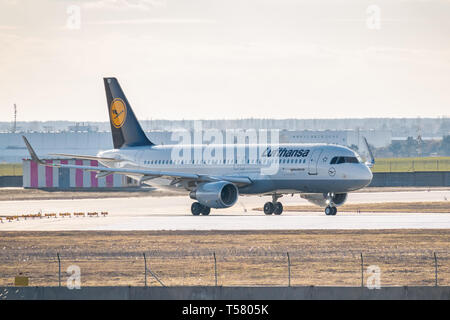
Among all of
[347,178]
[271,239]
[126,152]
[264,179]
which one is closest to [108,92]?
[126,152]

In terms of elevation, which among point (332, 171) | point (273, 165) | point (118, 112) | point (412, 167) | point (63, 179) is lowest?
point (332, 171)

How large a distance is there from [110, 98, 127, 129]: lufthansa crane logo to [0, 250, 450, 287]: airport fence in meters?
30.4

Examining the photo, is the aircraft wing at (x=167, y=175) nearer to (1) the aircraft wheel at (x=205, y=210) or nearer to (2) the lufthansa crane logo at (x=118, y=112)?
(1) the aircraft wheel at (x=205, y=210)

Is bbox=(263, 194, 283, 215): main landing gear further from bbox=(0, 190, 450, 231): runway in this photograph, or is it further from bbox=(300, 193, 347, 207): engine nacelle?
bbox=(300, 193, 347, 207): engine nacelle

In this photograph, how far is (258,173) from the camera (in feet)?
198

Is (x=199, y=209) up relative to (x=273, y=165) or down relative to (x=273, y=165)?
down

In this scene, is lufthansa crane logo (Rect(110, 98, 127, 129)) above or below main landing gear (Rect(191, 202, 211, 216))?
above

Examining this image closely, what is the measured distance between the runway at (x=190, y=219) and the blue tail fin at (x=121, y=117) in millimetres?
5465

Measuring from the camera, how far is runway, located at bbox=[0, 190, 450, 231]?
50344 mm

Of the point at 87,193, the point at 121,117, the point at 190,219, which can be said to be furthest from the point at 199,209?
the point at 87,193

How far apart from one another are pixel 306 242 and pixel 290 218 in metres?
14.6

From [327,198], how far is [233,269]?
86.1 feet

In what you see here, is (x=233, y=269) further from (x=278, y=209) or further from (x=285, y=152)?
(x=278, y=209)

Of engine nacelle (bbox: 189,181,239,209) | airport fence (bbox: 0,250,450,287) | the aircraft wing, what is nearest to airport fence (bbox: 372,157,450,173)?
the aircraft wing
